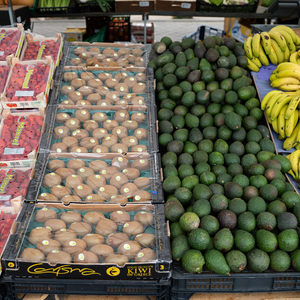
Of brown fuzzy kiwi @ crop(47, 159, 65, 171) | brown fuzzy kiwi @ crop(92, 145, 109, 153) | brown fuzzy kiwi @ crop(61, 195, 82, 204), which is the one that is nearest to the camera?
brown fuzzy kiwi @ crop(61, 195, 82, 204)

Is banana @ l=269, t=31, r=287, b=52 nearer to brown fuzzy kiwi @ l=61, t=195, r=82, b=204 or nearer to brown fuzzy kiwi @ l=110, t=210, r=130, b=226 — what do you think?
brown fuzzy kiwi @ l=110, t=210, r=130, b=226

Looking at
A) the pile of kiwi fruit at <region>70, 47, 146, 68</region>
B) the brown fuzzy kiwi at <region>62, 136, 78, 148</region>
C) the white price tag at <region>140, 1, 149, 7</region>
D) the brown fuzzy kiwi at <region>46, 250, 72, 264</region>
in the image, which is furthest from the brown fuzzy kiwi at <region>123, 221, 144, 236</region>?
the white price tag at <region>140, 1, 149, 7</region>

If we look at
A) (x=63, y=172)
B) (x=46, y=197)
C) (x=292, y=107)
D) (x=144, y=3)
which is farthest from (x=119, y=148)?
(x=144, y=3)

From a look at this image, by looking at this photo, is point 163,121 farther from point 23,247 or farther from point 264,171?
point 23,247

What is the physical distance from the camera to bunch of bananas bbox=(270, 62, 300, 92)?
10.2ft

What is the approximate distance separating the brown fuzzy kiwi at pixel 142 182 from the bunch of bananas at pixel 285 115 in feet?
4.43

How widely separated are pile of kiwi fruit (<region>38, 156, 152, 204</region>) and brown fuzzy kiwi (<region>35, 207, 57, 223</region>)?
0.11m

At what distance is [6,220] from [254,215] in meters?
1.70

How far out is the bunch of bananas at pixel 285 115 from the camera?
2.77 meters

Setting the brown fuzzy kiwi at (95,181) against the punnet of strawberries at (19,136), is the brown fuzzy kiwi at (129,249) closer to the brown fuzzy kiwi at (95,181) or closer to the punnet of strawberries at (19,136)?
the brown fuzzy kiwi at (95,181)

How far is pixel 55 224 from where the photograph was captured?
1996mm

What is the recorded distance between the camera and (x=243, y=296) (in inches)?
83.1

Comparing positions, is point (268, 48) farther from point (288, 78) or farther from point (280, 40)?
point (288, 78)

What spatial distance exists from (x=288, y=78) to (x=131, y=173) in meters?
1.95
